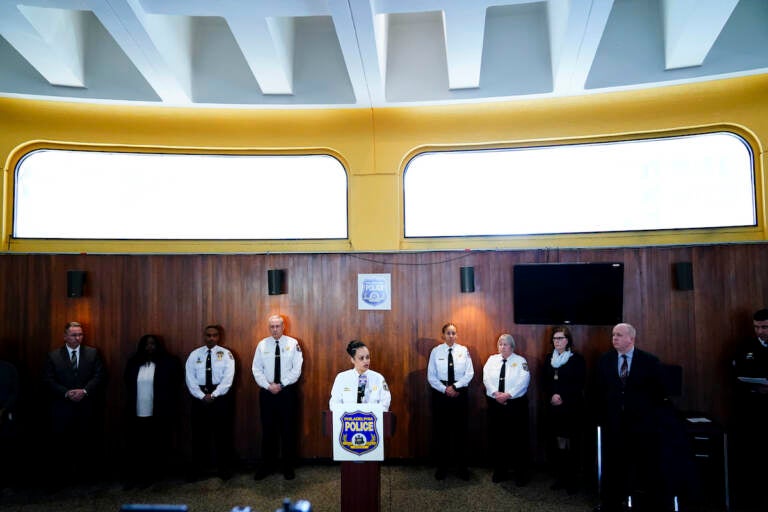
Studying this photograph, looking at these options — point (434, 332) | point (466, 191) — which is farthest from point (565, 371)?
point (466, 191)

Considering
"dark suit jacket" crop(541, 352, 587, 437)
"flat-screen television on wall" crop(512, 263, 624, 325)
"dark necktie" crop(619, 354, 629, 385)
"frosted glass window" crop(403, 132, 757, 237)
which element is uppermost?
"frosted glass window" crop(403, 132, 757, 237)

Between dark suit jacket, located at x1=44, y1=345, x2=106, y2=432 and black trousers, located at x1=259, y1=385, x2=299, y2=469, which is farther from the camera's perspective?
black trousers, located at x1=259, y1=385, x2=299, y2=469

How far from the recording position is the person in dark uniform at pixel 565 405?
15.6 ft

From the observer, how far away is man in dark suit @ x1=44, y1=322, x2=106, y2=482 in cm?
491

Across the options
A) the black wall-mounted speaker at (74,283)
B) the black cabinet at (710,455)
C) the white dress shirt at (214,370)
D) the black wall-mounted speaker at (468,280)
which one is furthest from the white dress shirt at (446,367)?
the black wall-mounted speaker at (74,283)

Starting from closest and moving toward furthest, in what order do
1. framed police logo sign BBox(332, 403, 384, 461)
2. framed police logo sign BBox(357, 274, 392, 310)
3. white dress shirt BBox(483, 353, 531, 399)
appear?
1. framed police logo sign BBox(332, 403, 384, 461)
2. white dress shirt BBox(483, 353, 531, 399)
3. framed police logo sign BBox(357, 274, 392, 310)

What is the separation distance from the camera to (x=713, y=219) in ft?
17.9

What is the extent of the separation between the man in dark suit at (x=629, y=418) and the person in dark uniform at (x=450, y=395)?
1.42m

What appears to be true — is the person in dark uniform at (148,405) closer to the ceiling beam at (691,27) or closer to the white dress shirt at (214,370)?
the white dress shirt at (214,370)

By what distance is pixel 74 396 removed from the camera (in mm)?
4895

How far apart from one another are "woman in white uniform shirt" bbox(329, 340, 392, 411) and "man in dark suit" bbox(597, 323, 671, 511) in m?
2.04

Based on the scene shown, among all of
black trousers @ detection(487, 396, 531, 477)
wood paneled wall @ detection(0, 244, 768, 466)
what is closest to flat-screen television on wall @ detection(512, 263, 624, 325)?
wood paneled wall @ detection(0, 244, 768, 466)

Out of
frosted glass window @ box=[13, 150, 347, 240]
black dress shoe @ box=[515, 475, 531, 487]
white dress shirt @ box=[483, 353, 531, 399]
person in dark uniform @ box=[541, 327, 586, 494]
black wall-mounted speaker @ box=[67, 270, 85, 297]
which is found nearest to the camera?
person in dark uniform @ box=[541, 327, 586, 494]

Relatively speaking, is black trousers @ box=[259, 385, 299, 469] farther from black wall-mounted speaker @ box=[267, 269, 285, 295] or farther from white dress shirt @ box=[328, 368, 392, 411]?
white dress shirt @ box=[328, 368, 392, 411]
